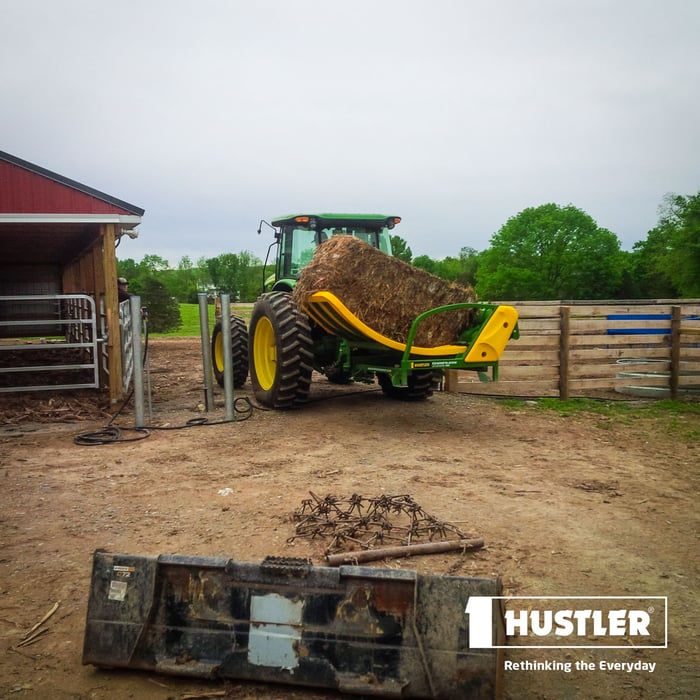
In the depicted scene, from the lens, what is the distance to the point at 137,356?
731cm

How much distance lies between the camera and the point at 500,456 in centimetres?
629

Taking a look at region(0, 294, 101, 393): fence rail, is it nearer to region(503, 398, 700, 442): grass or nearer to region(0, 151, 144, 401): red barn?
region(0, 151, 144, 401): red barn

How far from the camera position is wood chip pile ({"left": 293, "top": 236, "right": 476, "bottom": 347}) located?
279 inches

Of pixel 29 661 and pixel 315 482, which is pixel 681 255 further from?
Answer: pixel 29 661

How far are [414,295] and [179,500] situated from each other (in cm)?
360

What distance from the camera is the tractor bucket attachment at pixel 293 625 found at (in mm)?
2600

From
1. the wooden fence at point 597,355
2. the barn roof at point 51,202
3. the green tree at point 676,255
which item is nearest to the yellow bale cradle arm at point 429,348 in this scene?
the wooden fence at point 597,355

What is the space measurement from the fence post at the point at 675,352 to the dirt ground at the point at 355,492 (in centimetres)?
142

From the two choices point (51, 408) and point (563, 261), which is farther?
point (563, 261)

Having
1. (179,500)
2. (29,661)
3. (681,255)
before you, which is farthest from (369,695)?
(681,255)

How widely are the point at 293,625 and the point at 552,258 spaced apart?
51.7 m

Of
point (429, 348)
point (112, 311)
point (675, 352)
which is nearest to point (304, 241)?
point (112, 311)

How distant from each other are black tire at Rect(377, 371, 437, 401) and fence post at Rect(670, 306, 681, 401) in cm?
369

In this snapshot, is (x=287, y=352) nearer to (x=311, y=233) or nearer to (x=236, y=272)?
(x=311, y=233)
